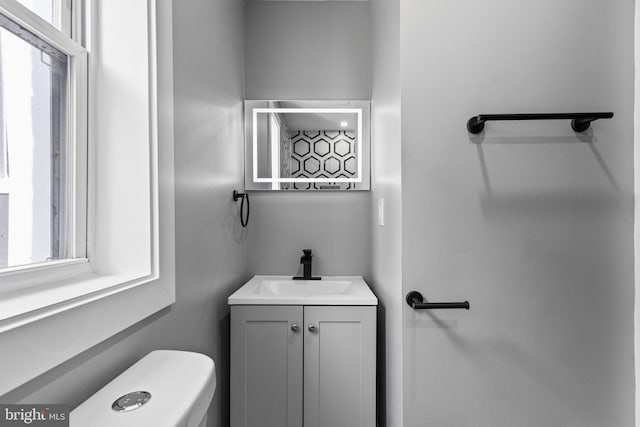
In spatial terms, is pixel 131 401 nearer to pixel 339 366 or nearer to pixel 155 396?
pixel 155 396

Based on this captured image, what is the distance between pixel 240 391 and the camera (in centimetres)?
133

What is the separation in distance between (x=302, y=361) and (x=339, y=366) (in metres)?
0.16

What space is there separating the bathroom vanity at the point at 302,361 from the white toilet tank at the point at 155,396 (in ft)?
1.86

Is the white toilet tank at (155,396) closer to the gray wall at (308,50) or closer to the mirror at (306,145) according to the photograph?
the mirror at (306,145)

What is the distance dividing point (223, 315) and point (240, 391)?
32 centimetres

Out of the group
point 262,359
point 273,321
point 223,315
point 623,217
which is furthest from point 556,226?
point 223,315

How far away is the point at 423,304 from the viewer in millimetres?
1020

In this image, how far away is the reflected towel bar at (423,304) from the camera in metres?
1.02

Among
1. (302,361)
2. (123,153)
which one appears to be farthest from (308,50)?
(302,361)

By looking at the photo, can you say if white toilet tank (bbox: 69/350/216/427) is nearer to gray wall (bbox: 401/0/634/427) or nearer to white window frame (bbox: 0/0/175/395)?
white window frame (bbox: 0/0/175/395)

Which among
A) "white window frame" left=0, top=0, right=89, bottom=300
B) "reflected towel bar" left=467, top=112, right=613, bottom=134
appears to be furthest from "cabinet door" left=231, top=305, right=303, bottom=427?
"reflected towel bar" left=467, top=112, right=613, bottom=134

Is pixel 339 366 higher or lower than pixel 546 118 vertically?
lower

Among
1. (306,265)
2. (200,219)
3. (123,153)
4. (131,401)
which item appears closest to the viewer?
(131,401)

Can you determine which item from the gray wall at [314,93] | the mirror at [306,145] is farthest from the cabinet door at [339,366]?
the mirror at [306,145]
